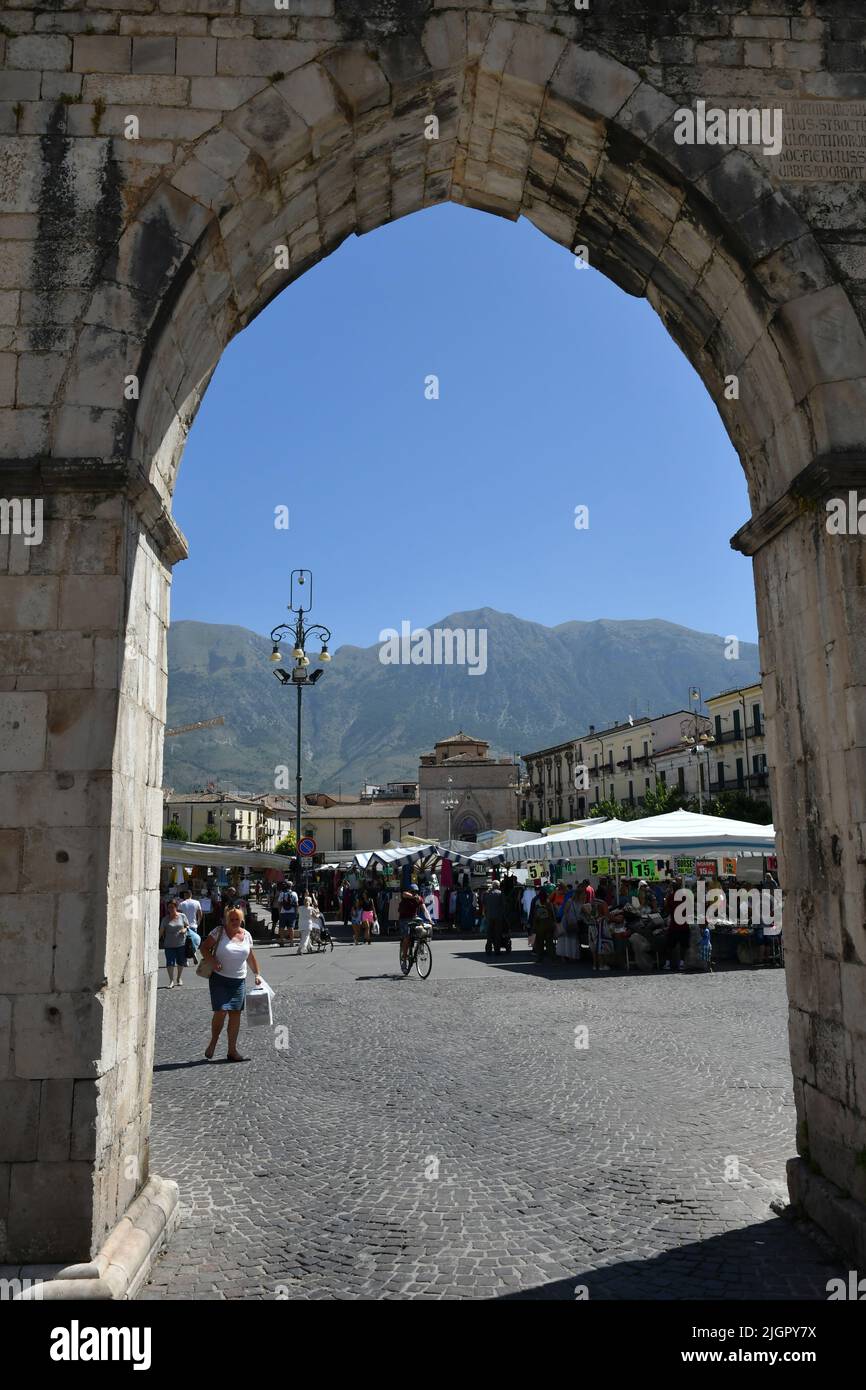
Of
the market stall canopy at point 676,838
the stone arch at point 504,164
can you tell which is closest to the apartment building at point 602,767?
the market stall canopy at point 676,838

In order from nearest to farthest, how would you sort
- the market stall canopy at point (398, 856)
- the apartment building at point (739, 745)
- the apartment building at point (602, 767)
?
the market stall canopy at point (398, 856) → the apartment building at point (739, 745) → the apartment building at point (602, 767)

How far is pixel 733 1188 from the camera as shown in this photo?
5.25 m

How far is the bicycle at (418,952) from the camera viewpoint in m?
15.8

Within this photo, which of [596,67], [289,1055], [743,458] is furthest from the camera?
[289,1055]

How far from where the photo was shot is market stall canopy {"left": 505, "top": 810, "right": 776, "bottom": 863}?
1546 cm

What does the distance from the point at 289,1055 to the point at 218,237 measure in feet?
24.2

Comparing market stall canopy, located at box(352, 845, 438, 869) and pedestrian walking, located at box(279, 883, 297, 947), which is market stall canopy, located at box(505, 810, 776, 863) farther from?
pedestrian walking, located at box(279, 883, 297, 947)

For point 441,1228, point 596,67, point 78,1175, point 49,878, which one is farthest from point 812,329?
point 78,1175

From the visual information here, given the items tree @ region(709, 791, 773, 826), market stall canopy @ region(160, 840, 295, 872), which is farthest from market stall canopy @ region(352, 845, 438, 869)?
tree @ region(709, 791, 773, 826)

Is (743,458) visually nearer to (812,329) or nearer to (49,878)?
(812,329)
